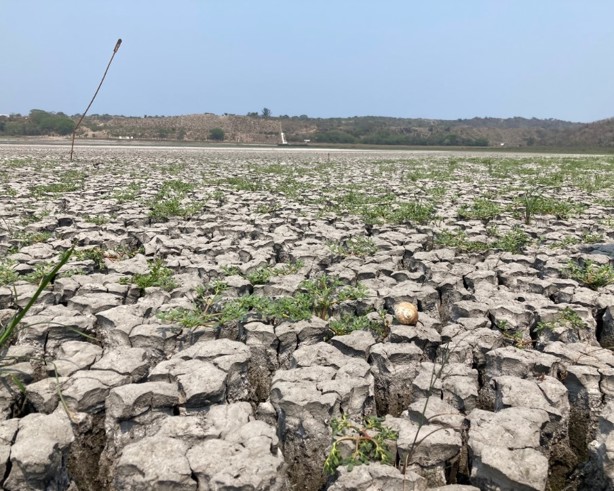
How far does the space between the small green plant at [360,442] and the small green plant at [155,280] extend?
184 cm

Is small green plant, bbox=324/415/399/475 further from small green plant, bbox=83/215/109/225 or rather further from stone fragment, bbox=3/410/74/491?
small green plant, bbox=83/215/109/225

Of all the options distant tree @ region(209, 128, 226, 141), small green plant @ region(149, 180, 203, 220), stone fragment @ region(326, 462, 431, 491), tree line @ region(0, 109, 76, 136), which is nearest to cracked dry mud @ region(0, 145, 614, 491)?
stone fragment @ region(326, 462, 431, 491)

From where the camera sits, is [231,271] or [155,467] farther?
[231,271]

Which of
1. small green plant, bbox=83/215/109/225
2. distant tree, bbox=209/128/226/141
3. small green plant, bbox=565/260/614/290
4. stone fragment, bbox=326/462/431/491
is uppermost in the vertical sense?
distant tree, bbox=209/128/226/141

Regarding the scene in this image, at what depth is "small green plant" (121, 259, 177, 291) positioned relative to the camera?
3.37 metres

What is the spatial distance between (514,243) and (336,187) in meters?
4.98

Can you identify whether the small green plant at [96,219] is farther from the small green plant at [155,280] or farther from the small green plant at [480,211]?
the small green plant at [480,211]

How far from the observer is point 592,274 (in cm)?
358

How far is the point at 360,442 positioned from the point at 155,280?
2124mm

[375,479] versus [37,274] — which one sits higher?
[37,274]

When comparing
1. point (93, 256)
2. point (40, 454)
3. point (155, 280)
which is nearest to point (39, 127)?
point (93, 256)

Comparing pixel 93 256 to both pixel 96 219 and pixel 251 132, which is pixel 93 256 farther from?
pixel 251 132

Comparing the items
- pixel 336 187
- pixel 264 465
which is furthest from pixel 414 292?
pixel 336 187

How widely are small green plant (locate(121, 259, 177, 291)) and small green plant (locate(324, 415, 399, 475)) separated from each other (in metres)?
1.84
